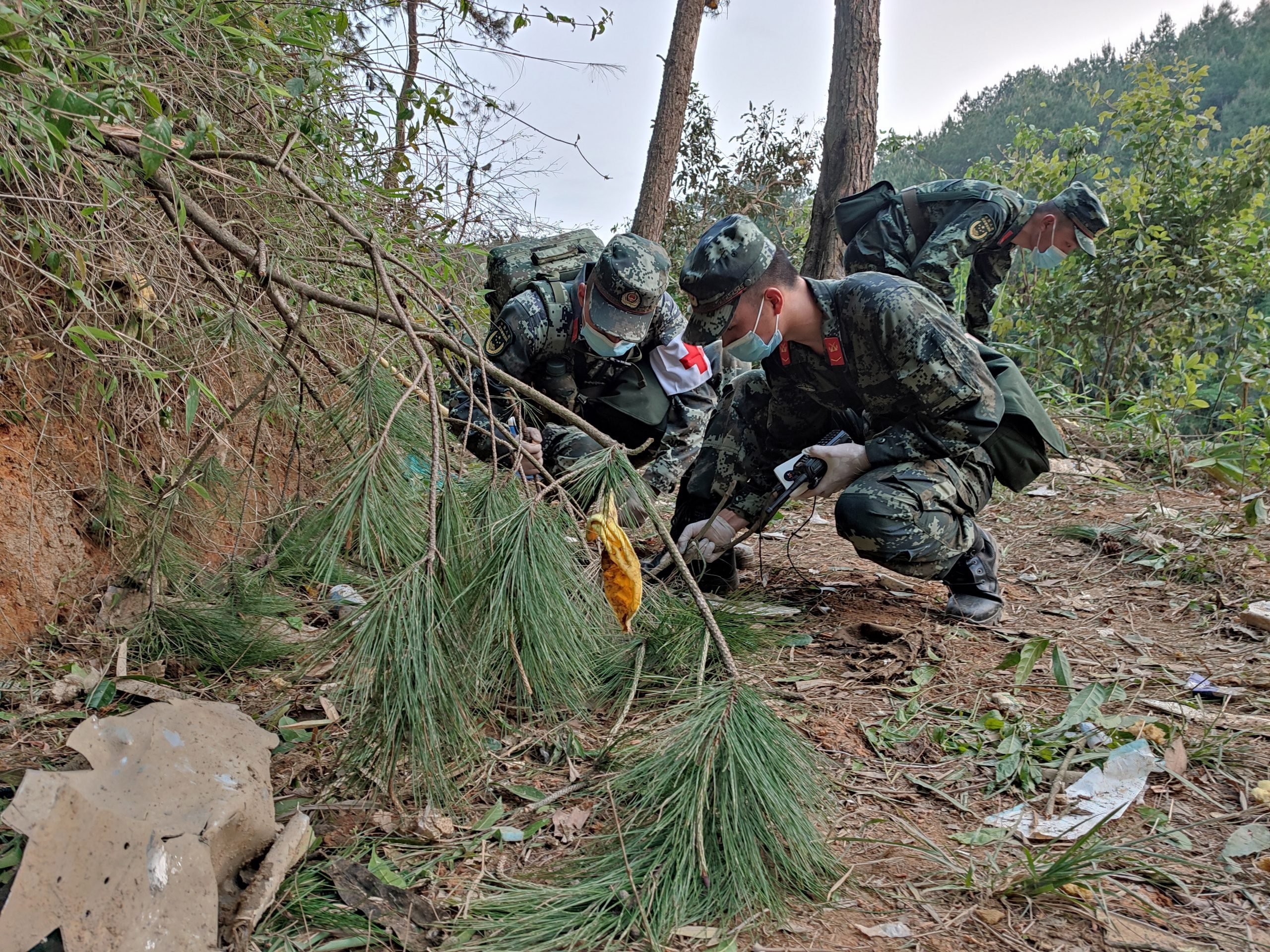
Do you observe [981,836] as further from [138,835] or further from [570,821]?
[138,835]

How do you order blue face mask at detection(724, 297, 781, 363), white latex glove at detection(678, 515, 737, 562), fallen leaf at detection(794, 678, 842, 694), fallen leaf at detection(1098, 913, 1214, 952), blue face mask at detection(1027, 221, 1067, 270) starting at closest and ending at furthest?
fallen leaf at detection(1098, 913, 1214, 952)
fallen leaf at detection(794, 678, 842, 694)
blue face mask at detection(724, 297, 781, 363)
white latex glove at detection(678, 515, 737, 562)
blue face mask at detection(1027, 221, 1067, 270)

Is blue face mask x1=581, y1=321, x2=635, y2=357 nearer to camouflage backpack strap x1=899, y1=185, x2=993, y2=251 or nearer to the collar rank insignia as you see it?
the collar rank insignia

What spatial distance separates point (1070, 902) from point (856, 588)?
5.29 ft

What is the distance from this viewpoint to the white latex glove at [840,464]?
2582 millimetres

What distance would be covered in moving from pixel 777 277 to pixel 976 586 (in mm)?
1158

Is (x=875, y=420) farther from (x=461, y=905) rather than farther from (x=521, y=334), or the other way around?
(x=461, y=905)

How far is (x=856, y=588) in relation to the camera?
2.91m

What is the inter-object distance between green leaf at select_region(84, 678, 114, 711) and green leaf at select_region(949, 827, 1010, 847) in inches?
72.6

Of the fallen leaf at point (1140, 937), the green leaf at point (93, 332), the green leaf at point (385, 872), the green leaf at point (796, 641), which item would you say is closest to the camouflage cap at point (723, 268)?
the green leaf at point (796, 641)

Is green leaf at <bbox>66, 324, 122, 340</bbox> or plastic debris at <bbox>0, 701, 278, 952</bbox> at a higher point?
green leaf at <bbox>66, 324, 122, 340</bbox>

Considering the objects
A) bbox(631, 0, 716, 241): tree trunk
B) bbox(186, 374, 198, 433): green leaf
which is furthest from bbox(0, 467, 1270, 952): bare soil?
bbox(631, 0, 716, 241): tree trunk

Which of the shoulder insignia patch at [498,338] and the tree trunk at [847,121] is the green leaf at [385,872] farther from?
the tree trunk at [847,121]

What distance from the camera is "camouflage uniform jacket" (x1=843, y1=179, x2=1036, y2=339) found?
365 cm

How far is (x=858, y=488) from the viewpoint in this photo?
2479mm
